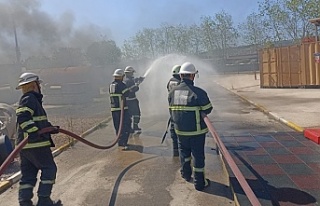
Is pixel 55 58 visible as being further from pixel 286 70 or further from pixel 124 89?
pixel 124 89

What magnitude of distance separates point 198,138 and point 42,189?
2092 millimetres

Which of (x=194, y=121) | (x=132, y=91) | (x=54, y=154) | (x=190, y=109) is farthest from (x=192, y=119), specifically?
(x=132, y=91)

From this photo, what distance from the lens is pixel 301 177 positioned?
188 inches

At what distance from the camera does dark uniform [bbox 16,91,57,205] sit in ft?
14.5

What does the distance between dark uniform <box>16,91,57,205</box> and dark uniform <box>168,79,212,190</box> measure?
5.77ft

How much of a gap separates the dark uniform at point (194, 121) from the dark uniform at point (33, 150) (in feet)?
5.77

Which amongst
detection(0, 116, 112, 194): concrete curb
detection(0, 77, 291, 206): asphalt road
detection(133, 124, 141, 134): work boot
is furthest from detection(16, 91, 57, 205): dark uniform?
detection(133, 124, 141, 134): work boot

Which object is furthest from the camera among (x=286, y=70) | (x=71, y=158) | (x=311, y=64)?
(x=286, y=70)

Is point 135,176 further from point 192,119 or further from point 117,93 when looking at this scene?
point 117,93

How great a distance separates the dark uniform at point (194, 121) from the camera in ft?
16.5

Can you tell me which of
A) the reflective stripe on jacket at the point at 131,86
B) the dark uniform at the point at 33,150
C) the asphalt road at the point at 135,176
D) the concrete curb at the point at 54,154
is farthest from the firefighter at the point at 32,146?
the reflective stripe on jacket at the point at 131,86

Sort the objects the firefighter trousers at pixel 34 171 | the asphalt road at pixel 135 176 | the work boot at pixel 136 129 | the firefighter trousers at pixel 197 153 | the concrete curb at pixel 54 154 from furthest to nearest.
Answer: the work boot at pixel 136 129, the concrete curb at pixel 54 154, the firefighter trousers at pixel 197 153, the asphalt road at pixel 135 176, the firefighter trousers at pixel 34 171

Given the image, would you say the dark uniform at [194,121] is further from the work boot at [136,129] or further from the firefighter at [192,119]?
the work boot at [136,129]

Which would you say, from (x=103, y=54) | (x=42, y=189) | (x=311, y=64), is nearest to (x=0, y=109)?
(x=42, y=189)
